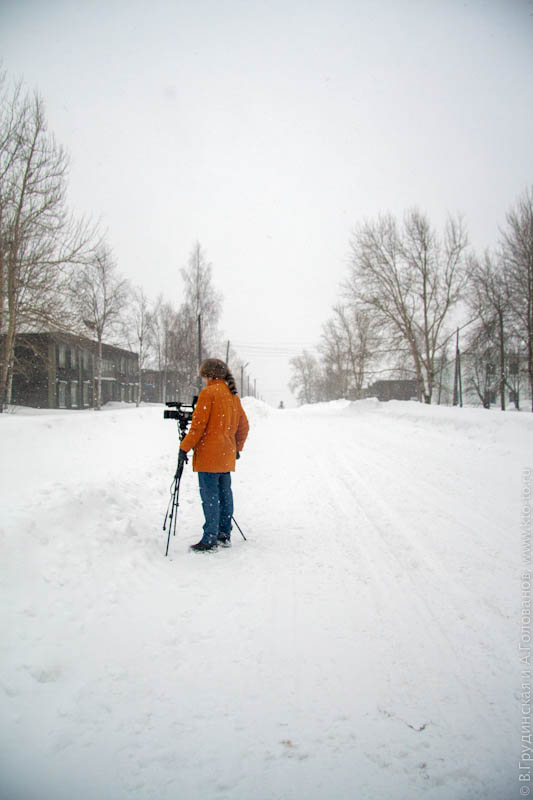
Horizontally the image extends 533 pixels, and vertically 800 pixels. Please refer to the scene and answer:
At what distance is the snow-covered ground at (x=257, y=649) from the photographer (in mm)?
1501

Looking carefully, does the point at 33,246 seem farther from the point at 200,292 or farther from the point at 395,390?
the point at 395,390

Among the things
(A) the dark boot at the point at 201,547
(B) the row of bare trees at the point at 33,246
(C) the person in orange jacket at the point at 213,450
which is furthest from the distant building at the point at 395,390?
(A) the dark boot at the point at 201,547

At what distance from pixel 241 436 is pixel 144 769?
283cm

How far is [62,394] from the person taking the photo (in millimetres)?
32125

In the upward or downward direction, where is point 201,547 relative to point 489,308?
downward

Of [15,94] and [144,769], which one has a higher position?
[15,94]

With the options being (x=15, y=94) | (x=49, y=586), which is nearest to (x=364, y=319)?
(x=15, y=94)

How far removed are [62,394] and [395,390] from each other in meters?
42.0

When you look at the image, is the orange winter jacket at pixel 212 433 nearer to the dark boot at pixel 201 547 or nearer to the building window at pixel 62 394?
the dark boot at pixel 201 547

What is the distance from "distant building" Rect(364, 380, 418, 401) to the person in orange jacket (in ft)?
152

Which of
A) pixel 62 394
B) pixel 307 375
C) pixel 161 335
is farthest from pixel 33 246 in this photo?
pixel 307 375

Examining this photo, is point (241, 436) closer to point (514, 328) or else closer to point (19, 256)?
point (19, 256)

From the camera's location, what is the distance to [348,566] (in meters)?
3.17

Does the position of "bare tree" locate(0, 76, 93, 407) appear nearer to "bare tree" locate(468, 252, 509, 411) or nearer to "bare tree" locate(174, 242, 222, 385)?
"bare tree" locate(174, 242, 222, 385)
